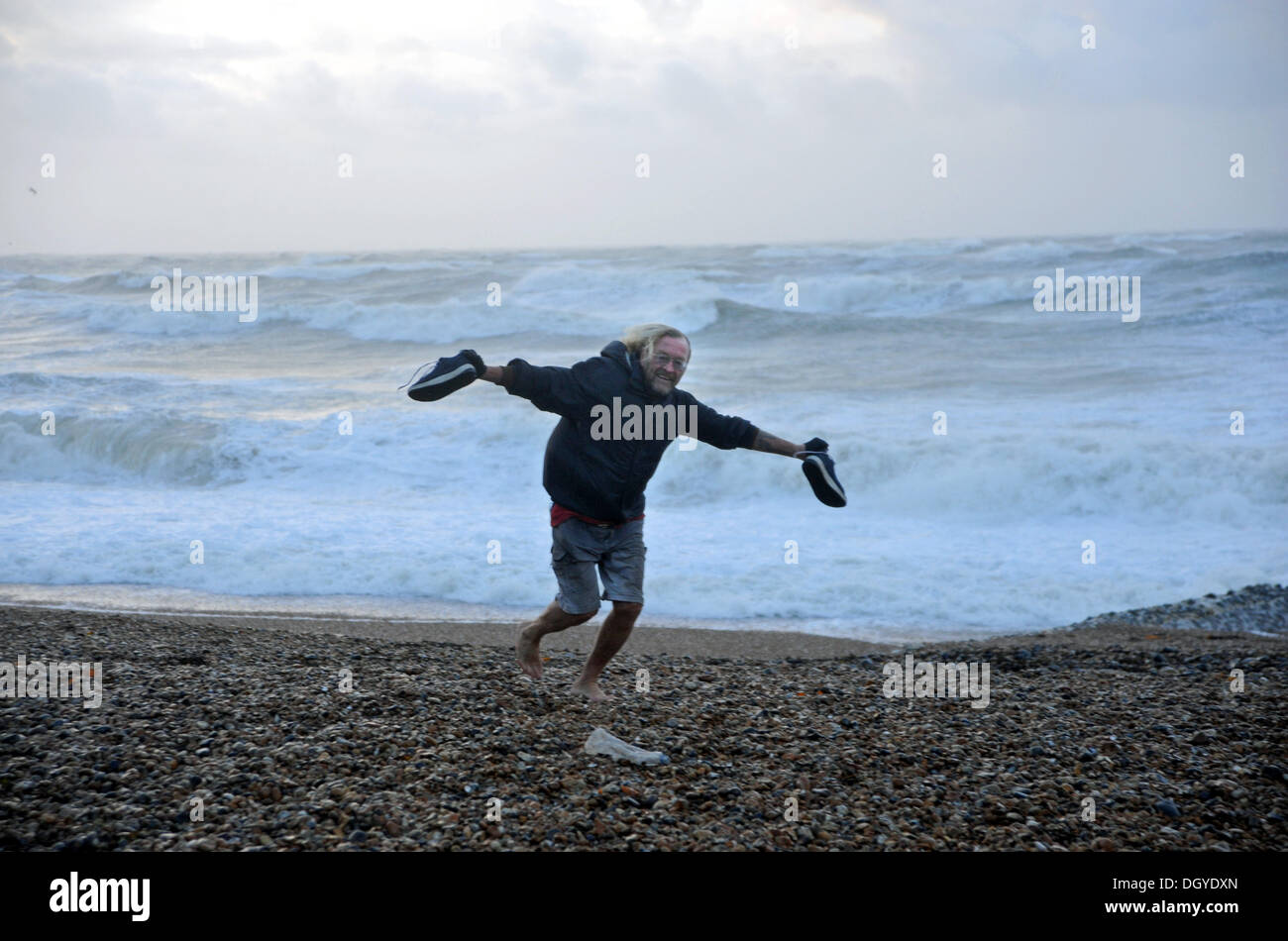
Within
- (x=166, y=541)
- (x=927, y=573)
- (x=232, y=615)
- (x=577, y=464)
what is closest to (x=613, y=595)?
(x=577, y=464)

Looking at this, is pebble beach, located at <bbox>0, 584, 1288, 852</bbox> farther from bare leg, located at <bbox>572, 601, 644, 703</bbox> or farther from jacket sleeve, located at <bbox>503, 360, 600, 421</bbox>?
jacket sleeve, located at <bbox>503, 360, 600, 421</bbox>

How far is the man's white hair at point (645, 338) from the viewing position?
15.5 ft

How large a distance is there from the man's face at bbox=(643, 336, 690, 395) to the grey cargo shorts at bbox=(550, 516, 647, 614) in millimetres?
656

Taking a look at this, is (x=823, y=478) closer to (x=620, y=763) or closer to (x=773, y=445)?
(x=773, y=445)

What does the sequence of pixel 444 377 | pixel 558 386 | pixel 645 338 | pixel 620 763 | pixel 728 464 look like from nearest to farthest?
pixel 444 377
pixel 620 763
pixel 558 386
pixel 645 338
pixel 728 464

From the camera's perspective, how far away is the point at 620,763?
4.50 m

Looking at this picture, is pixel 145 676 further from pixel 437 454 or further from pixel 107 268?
pixel 107 268

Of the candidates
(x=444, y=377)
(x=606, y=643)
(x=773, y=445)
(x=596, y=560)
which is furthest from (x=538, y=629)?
(x=444, y=377)

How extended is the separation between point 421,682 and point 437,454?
442 inches

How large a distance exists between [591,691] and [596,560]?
35.8 inches

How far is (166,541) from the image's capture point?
11406 mm

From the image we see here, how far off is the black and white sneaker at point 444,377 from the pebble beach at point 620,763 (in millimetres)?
1538

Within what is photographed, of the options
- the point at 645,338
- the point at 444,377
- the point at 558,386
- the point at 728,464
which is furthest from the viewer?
the point at 728,464

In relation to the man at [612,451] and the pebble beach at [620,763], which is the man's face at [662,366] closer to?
the man at [612,451]
